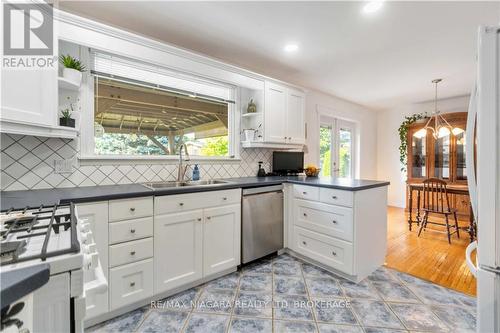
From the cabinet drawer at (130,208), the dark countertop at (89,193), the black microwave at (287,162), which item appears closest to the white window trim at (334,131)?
the black microwave at (287,162)

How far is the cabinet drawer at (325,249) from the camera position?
7.23ft

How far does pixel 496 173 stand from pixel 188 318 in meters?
1.97

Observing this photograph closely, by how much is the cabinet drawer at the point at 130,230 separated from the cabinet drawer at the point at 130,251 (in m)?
0.04

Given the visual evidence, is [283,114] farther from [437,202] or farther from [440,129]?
[440,129]

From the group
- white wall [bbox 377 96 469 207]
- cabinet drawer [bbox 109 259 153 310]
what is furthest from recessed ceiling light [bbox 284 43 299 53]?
white wall [bbox 377 96 469 207]

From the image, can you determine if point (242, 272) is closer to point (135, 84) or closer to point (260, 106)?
point (260, 106)

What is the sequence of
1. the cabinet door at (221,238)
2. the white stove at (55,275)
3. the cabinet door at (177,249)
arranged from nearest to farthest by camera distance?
the white stove at (55,275)
the cabinet door at (177,249)
the cabinet door at (221,238)

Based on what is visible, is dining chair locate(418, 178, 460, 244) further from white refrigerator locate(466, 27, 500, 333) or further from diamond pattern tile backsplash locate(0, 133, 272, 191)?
diamond pattern tile backsplash locate(0, 133, 272, 191)

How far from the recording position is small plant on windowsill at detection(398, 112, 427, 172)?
5.05 meters

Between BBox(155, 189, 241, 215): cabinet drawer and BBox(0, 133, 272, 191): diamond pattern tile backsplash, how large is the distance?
0.62 m

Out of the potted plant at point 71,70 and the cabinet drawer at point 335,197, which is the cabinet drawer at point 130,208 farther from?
the cabinet drawer at point 335,197

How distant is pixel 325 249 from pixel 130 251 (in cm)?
182

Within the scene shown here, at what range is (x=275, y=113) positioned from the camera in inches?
121

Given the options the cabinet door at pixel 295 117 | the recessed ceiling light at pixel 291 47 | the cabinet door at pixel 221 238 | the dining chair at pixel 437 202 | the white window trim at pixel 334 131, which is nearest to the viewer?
the cabinet door at pixel 221 238
